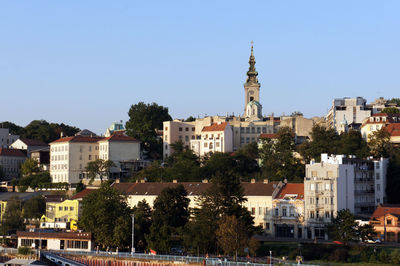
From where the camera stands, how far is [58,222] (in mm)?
102062

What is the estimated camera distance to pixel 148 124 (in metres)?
149

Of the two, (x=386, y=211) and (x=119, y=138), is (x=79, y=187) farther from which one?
(x=386, y=211)

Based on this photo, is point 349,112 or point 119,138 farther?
point 349,112

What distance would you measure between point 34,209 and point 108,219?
1174 inches

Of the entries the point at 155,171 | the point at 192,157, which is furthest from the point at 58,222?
the point at 192,157

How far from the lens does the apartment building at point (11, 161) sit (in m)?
149

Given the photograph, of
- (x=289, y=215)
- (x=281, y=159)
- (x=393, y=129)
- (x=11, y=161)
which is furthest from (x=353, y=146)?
(x=11, y=161)

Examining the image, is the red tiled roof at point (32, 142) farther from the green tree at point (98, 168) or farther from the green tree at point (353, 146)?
the green tree at point (353, 146)

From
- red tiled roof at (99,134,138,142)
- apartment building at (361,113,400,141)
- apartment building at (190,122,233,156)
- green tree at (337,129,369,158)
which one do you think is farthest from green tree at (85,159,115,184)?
apartment building at (361,113,400,141)

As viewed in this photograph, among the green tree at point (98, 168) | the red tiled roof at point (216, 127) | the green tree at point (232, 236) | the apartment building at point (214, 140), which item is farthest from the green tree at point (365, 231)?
the red tiled roof at point (216, 127)

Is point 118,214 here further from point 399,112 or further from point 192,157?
point 399,112

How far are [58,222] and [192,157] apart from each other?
31.0m

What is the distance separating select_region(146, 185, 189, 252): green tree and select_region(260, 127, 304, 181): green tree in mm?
22300

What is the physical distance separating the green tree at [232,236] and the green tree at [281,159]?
31.1 m
